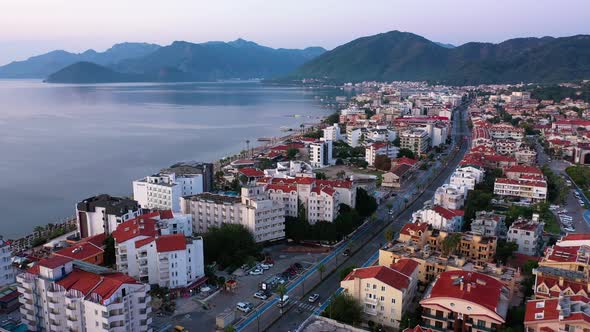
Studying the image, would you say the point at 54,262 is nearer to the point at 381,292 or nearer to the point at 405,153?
the point at 381,292

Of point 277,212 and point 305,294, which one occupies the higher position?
point 277,212

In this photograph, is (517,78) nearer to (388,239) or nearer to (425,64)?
(425,64)

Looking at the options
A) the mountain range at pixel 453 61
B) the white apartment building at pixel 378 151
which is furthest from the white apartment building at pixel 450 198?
the mountain range at pixel 453 61

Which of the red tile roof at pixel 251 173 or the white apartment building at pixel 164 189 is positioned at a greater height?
the white apartment building at pixel 164 189

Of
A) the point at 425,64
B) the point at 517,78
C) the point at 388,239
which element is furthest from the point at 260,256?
the point at 425,64

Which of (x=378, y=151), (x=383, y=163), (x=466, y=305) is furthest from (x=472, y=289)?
(x=378, y=151)

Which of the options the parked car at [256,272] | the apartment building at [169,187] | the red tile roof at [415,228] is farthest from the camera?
the apartment building at [169,187]

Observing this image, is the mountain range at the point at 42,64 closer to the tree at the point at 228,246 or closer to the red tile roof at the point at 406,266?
the tree at the point at 228,246
